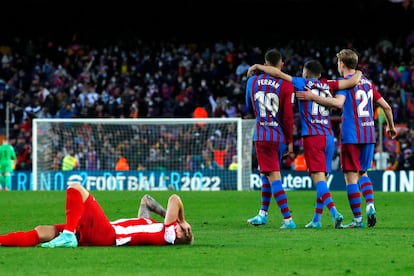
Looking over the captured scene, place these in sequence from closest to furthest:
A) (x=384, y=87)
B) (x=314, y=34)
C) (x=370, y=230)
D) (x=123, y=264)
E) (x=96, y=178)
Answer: (x=123, y=264) < (x=370, y=230) < (x=96, y=178) < (x=384, y=87) < (x=314, y=34)

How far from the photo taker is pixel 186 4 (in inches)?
1768

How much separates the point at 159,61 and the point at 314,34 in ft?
23.2

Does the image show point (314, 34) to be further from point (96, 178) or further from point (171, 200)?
point (171, 200)

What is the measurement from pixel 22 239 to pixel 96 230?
2.59 feet

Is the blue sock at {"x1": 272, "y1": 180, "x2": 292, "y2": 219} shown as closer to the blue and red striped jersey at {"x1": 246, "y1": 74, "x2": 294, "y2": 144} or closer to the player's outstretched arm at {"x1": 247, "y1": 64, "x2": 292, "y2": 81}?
the blue and red striped jersey at {"x1": 246, "y1": 74, "x2": 294, "y2": 144}

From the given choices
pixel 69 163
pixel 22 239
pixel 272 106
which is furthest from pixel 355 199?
pixel 69 163

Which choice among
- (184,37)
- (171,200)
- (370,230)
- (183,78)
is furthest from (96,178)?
(171,200)

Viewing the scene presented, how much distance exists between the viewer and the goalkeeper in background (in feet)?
102

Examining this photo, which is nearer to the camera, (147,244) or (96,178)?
(147,244)

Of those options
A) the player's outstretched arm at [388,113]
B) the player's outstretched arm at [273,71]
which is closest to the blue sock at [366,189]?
the player's outstretched arm at [388,113]

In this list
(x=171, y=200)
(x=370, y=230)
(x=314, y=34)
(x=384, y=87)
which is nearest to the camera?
(x=171, y=200)

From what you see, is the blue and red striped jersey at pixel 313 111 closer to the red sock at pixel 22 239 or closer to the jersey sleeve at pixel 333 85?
the jersey sleeve at pixel 333 85

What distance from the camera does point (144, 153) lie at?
3194 cm

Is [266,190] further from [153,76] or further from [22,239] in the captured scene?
[153,76]
